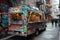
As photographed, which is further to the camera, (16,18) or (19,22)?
(16,18)

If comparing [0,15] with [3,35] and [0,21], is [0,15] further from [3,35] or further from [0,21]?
[3,35]

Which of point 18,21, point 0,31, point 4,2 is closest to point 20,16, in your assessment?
point 18,21

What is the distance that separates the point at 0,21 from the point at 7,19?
2.82 feet

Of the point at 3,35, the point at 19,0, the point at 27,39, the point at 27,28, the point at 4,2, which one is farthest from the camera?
the point at 19,0

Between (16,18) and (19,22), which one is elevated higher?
(16,18)

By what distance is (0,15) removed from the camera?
15969 millimetres

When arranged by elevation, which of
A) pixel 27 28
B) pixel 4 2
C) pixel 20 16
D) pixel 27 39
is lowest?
pixel 27 39

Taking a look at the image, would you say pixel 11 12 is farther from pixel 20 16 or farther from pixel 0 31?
pixel 0 31

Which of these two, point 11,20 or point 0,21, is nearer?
point 11,20

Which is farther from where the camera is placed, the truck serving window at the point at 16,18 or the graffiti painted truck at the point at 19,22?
the truck serving window at the point at 16,18

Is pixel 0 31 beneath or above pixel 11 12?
beneath

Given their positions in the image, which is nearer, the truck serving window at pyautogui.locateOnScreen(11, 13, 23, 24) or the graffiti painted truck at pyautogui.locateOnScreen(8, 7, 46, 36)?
the graffiti painted truck at pyautogui.locateOnScreen(8, 7, 46, 36)

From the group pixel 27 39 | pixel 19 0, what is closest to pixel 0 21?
pixel 27 39

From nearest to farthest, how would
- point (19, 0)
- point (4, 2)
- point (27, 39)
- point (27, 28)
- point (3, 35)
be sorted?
1. point (27, 28)
2. point (27, 39)
3. point (3, 35)
4. point (4, 2)
5. point (19, 0)
